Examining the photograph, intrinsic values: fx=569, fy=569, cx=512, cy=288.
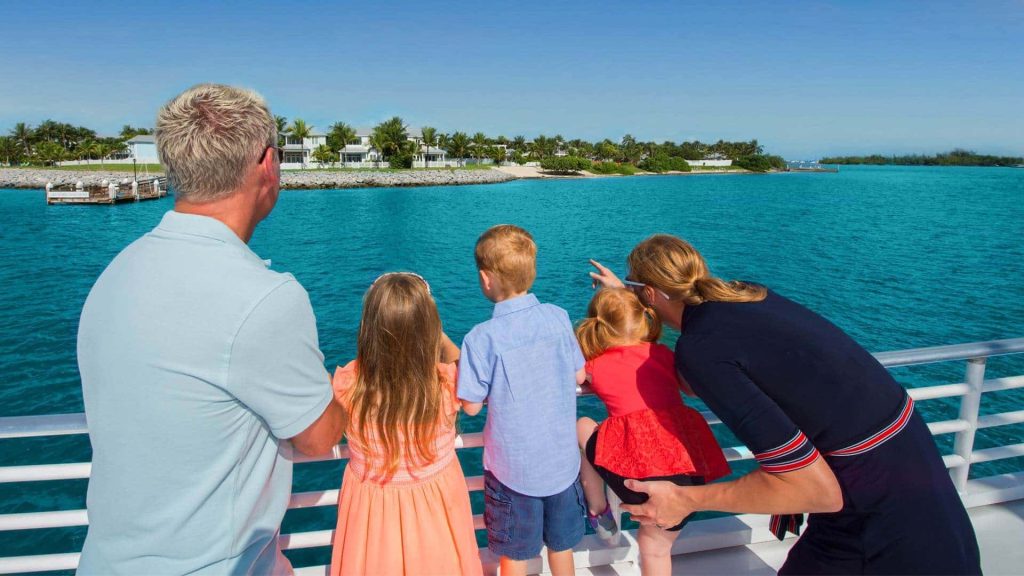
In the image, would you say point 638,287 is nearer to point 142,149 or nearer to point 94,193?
point 94,193

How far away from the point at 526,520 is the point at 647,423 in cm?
60

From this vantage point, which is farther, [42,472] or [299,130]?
[299,130]

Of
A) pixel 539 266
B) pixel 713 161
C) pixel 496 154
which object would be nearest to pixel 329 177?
Answer: pixel 496 154

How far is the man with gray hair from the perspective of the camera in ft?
3.84

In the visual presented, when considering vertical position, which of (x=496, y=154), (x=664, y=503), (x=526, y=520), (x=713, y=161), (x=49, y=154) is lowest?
(x=526, y=520)

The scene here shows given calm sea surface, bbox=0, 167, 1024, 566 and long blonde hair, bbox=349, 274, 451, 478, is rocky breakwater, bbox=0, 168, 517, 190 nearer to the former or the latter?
calm sea surface, bbox=0, 167, 1024, 566

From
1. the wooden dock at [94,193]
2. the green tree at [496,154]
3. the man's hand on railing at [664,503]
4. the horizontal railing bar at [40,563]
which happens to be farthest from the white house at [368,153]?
the man's hand on railing at [664,503]

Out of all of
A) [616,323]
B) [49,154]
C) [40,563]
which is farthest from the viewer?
[49,154]

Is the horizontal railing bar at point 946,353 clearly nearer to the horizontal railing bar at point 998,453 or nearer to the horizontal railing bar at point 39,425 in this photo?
the horizontal railing bar at point 998,453

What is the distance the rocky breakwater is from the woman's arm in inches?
2739

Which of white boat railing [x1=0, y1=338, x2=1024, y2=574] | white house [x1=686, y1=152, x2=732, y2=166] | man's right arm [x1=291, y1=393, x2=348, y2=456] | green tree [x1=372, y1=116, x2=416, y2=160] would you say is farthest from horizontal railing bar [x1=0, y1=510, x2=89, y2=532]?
white house [x1=686, y1=152, x2=732, y2=166]

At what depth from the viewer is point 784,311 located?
158 centimetres

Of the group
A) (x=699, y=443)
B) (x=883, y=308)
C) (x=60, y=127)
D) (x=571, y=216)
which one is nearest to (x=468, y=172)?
(x=571, y=216)

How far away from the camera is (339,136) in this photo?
8581cm
